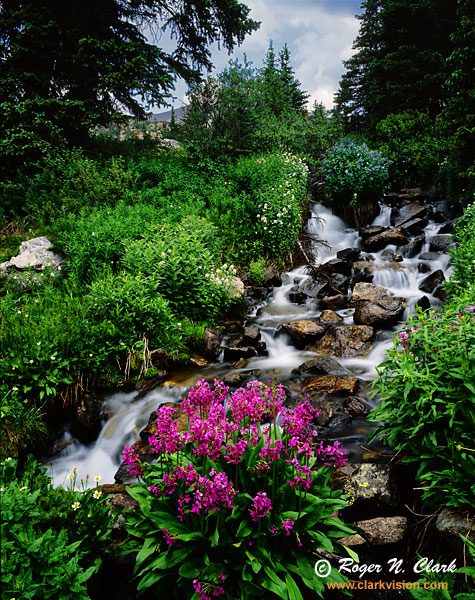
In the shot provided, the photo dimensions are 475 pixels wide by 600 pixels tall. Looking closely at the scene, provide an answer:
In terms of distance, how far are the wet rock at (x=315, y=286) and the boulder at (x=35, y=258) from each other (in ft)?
19.0

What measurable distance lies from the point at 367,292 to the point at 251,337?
10.5 feet

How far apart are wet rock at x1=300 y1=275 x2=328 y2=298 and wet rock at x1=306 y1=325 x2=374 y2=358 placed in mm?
2143

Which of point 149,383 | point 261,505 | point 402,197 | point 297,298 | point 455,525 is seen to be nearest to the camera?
point 261,505

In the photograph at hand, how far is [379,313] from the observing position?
7270 millimetres

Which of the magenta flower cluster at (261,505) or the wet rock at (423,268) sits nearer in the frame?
the magenta flower cluster at (261,505)

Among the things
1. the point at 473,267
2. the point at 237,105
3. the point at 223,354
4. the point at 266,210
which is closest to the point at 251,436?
the point at 223,354

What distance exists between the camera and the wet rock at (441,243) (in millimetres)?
10242

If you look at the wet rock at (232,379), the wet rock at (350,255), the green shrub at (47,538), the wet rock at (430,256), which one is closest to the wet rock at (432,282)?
the wet rock at (430,256)

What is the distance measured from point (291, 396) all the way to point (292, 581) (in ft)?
10.1

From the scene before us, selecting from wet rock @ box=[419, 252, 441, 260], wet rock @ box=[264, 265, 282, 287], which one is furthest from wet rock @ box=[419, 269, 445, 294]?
wet rock @ box=[264, 265, 282, 287]

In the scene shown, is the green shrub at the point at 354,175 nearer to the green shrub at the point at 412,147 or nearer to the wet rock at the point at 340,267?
the green shrub at the point at 412,147

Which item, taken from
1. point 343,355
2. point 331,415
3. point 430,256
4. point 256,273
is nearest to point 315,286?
point 256,273

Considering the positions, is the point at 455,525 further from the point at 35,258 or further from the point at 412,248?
the point at 412,248

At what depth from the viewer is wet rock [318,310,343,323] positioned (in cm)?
775
